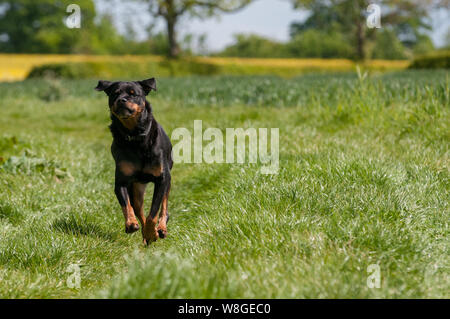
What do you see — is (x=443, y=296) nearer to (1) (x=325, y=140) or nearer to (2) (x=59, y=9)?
(1) (x=325, y=140)

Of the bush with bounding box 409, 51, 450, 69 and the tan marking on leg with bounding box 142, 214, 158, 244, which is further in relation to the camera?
the bush with bounding box 409, 51, 450, 69

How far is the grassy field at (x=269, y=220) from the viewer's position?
2646mm

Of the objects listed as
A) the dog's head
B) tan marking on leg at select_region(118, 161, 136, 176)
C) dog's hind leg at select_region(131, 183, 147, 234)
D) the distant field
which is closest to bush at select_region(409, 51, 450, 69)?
the distant field

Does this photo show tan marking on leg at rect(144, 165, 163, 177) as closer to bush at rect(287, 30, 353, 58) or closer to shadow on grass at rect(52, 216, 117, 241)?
shadow on grass at rect(52, 216, 117, 241)

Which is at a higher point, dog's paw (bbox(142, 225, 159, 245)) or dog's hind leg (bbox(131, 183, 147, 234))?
dog's hind leg (bbox(131, 183, 147, 234))

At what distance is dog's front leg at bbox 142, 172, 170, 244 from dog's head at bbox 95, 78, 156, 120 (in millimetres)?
692

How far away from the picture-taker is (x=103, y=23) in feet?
194

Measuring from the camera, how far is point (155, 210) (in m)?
3.79

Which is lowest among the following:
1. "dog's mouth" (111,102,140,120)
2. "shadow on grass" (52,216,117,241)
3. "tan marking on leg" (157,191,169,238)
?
"shadow on grass" (52,216,117,241)

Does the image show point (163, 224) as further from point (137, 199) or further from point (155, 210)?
point (137, 199)

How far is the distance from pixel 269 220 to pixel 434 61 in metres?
30.4

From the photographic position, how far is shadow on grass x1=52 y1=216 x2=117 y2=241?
161 inches

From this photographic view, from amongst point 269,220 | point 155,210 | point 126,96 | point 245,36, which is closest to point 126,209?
point 155,210

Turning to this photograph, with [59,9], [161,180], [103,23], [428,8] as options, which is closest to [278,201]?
[161,180]
